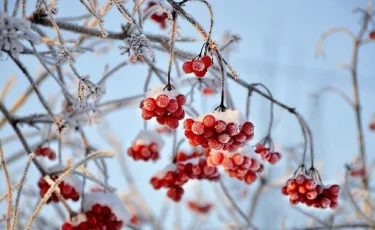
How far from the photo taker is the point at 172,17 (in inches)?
53.9

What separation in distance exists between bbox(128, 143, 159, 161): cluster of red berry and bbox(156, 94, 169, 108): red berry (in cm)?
87

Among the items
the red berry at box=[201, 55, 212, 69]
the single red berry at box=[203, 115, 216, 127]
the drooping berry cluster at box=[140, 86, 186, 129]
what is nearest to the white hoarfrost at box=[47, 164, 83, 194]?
the drooping berry cluster at box=[140, 86, 186, 129]

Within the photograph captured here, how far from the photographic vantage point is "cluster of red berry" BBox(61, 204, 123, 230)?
1781 millimetres

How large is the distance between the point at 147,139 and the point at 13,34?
88 centimetres

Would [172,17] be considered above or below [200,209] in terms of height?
above

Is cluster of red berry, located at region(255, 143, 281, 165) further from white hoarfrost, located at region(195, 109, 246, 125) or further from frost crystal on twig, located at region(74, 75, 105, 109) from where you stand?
frost crystal on twig, located at region(74, 75, 105, 109)

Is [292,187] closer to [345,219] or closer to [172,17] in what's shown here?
[172,17]

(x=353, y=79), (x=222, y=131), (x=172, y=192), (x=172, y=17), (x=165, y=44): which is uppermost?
(x=353, y=79)

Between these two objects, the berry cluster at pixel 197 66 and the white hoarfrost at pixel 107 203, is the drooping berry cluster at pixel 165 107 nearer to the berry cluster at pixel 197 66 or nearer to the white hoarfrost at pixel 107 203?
the berry cluster at pixel 197 66

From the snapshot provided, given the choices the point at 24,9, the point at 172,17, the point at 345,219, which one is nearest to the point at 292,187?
the point at 172,17

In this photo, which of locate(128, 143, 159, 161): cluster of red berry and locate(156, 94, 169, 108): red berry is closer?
locate(156, 94, 169, 108): red berry

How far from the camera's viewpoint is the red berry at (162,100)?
1.38 m

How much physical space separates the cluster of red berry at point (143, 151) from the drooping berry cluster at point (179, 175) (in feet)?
0.55

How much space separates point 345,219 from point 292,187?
3626 mm
